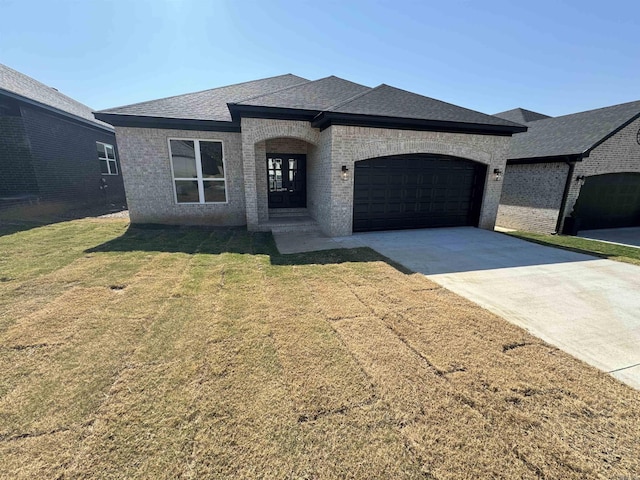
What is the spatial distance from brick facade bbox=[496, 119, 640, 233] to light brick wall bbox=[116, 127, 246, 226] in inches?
484

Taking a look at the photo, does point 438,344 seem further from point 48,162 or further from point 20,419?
point 48,162

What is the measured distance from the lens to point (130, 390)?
2.61 m

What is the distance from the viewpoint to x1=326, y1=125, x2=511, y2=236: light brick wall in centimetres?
827

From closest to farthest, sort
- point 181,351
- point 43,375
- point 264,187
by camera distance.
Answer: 1. point 43,375
2. point 181,351
3. point 264,187

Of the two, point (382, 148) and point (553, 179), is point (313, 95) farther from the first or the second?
point (553, 179)

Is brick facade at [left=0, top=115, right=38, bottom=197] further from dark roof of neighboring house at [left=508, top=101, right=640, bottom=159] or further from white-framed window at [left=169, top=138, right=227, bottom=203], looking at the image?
dark roof of neighboring house at [left=508, top=101, right=640, bottom=159]

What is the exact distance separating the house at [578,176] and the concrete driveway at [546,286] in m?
4.15

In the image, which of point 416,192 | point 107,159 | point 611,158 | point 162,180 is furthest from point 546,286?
point 107,159

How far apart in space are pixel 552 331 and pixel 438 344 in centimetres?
180

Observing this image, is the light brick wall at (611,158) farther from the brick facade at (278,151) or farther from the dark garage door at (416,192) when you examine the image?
the dark garage door at (416,192)

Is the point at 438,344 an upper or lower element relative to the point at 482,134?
lower

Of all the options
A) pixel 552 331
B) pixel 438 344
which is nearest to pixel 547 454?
pixel 438 344

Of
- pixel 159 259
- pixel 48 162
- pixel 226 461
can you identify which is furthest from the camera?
pixel 48 162

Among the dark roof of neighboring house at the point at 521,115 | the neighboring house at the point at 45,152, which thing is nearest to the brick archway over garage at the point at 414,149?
the dark roof of neighboring house at the point at 521,115
